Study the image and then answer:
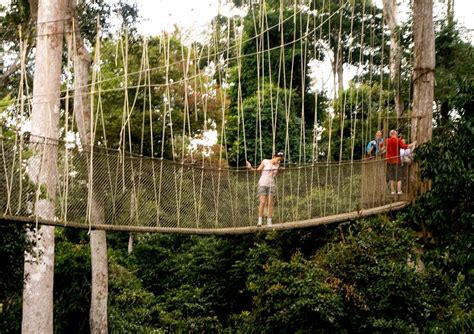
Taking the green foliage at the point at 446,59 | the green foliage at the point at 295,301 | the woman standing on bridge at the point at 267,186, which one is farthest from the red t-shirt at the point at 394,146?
the green foliage at the point at 446,59

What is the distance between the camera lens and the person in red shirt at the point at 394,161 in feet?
19.7

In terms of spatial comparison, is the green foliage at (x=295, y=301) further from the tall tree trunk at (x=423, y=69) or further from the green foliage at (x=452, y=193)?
the green foliage at (x=452, y=193)

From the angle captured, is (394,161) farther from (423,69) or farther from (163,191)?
(163,191)

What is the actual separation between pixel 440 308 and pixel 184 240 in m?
5.64

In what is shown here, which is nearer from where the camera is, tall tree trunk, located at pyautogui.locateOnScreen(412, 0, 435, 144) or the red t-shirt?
the red t-shirt

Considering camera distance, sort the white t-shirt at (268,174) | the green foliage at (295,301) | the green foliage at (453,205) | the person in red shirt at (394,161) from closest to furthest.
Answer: the green foliage at (453,205) → the white t-shirt at (268,174) → the person in red shirt at (394,161) → the green foliage at (295,301)

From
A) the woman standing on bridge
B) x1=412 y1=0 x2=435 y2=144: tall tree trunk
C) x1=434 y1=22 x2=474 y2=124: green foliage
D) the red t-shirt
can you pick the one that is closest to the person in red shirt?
the red t-shirt

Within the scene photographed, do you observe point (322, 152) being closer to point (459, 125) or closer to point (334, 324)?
point (334, 324)

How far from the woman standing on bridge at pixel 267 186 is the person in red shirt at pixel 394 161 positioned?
1013 millimetres

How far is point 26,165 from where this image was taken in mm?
3896

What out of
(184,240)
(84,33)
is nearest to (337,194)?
(84,33)

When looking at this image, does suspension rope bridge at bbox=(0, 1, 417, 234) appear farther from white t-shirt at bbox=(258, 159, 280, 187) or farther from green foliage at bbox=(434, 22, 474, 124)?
green foliage at bbox=(434, 22, 474, 124)

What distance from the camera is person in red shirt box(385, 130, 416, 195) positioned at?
5.99 metres

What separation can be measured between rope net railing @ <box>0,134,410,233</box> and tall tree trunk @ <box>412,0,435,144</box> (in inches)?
23.1
